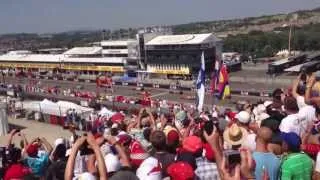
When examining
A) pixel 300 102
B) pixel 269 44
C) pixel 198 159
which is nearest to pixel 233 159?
pixel 198 159

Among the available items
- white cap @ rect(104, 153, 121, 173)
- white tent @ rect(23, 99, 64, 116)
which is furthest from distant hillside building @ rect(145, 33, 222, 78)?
white cap @ rect(104, 153, 121, 173)

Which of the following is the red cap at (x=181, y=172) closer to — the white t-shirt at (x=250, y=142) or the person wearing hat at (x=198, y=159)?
the person wearing hat at (x=198, y=159)

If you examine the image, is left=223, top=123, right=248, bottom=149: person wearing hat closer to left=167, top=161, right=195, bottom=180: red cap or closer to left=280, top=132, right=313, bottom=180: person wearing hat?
left=280, top=132, right=313, bottom=180: person wearing hat

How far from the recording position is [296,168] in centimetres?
561

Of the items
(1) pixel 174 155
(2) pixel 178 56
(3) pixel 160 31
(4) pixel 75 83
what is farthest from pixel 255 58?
(1) pixel 174 155

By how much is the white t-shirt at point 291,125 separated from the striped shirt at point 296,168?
175cm

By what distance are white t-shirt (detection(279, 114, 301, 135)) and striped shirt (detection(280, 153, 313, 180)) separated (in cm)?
175

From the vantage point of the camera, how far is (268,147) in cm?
621

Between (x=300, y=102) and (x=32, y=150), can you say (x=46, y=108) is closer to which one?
(x=32, y=150)

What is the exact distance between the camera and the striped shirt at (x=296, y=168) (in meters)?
5.61

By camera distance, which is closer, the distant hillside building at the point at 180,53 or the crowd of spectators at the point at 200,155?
the crowd of spectators at the point at 200,155

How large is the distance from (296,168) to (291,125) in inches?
76.8

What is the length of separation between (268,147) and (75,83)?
8072 cm

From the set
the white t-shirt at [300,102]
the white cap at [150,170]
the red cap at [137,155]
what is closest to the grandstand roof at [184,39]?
the white t-shirt at [300,102]
